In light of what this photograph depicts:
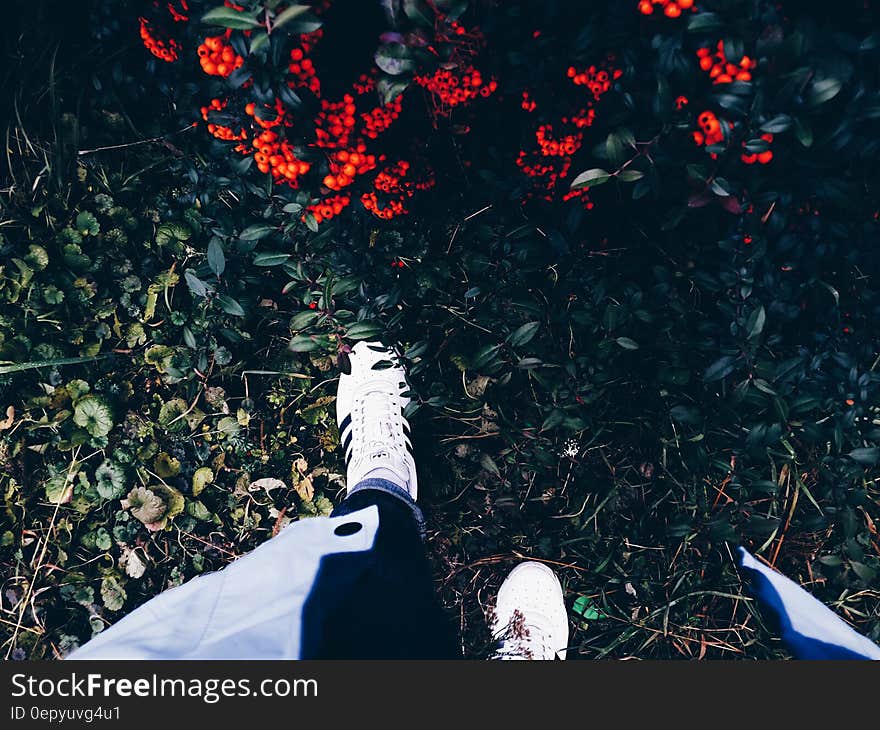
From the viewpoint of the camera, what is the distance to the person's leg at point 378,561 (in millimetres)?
1282

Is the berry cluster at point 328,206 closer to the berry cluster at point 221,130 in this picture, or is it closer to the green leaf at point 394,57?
the berry cluster at point 221,130

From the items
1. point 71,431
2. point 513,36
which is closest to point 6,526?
point 71,431

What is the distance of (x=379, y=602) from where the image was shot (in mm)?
1405

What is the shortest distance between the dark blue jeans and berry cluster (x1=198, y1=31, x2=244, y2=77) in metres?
1.08

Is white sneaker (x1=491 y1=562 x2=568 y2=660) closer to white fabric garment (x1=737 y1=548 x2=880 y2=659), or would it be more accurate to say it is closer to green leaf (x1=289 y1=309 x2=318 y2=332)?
white fabric garment (x1=737 y1=548 x2=880 y2=659)

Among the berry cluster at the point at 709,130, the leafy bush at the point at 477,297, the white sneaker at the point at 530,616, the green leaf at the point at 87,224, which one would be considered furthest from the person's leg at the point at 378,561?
the green leaf at the point at 87,224

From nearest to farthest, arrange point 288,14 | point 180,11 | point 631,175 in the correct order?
1. point 288,14
2. point 631,175
3. point 180,11

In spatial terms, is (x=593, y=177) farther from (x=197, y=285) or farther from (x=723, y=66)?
(x=197, y=285)

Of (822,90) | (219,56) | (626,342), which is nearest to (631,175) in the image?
(822,90)

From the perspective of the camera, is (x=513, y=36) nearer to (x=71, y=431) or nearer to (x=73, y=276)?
(x=73, y=276)

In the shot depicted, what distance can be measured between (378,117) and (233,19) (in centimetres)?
34

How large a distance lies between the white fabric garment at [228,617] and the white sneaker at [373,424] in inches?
20.0

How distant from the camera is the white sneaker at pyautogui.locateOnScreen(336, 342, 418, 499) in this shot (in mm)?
1778

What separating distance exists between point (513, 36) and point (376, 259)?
65cm
